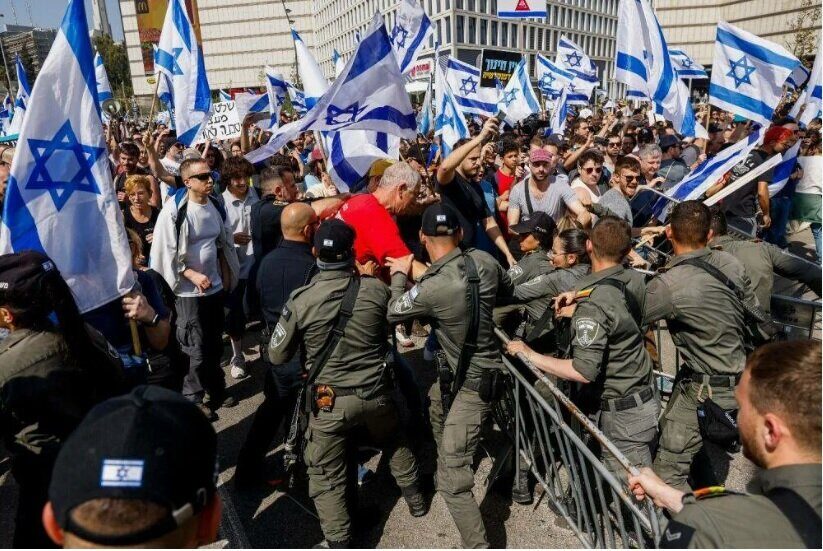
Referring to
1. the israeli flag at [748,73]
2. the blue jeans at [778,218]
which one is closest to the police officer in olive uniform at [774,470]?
the israeli flag at [748,73]

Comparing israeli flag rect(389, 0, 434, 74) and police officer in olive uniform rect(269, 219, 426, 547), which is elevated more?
israeli flag rect(389, 0, 434, 74)

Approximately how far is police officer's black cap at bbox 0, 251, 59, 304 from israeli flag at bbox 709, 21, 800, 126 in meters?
6.97

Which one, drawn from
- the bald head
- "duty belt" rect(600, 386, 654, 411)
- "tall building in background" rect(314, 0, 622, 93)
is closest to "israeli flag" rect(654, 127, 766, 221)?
"duty belt" rect(600, 386, 654, 411)

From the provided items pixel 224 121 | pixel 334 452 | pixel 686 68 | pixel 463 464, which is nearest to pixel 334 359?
pixel 334 452

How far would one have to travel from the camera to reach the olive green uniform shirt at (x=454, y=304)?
10.2ft

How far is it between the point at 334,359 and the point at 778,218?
7886mm

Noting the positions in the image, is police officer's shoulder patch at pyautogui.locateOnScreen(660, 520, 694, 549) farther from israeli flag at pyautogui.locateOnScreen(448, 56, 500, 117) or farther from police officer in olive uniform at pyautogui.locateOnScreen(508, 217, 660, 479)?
israeli flag at pyautogui.locateOnScreen(448, 56, 500, 117)

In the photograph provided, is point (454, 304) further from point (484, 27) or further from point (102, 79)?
point (484, 27)

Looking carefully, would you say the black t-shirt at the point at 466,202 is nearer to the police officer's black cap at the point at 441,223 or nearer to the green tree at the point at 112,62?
the police officer's black cap at the point at 441,223

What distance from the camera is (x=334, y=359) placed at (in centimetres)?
313

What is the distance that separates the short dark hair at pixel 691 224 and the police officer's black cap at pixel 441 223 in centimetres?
149

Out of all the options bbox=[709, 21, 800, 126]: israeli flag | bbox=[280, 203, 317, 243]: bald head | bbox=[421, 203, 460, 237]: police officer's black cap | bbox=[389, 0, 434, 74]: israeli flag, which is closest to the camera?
bbox=[421, 203, 460, 237]: police officer's black cap

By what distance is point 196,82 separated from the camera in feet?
22.4

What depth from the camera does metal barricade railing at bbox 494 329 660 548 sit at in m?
2.39
